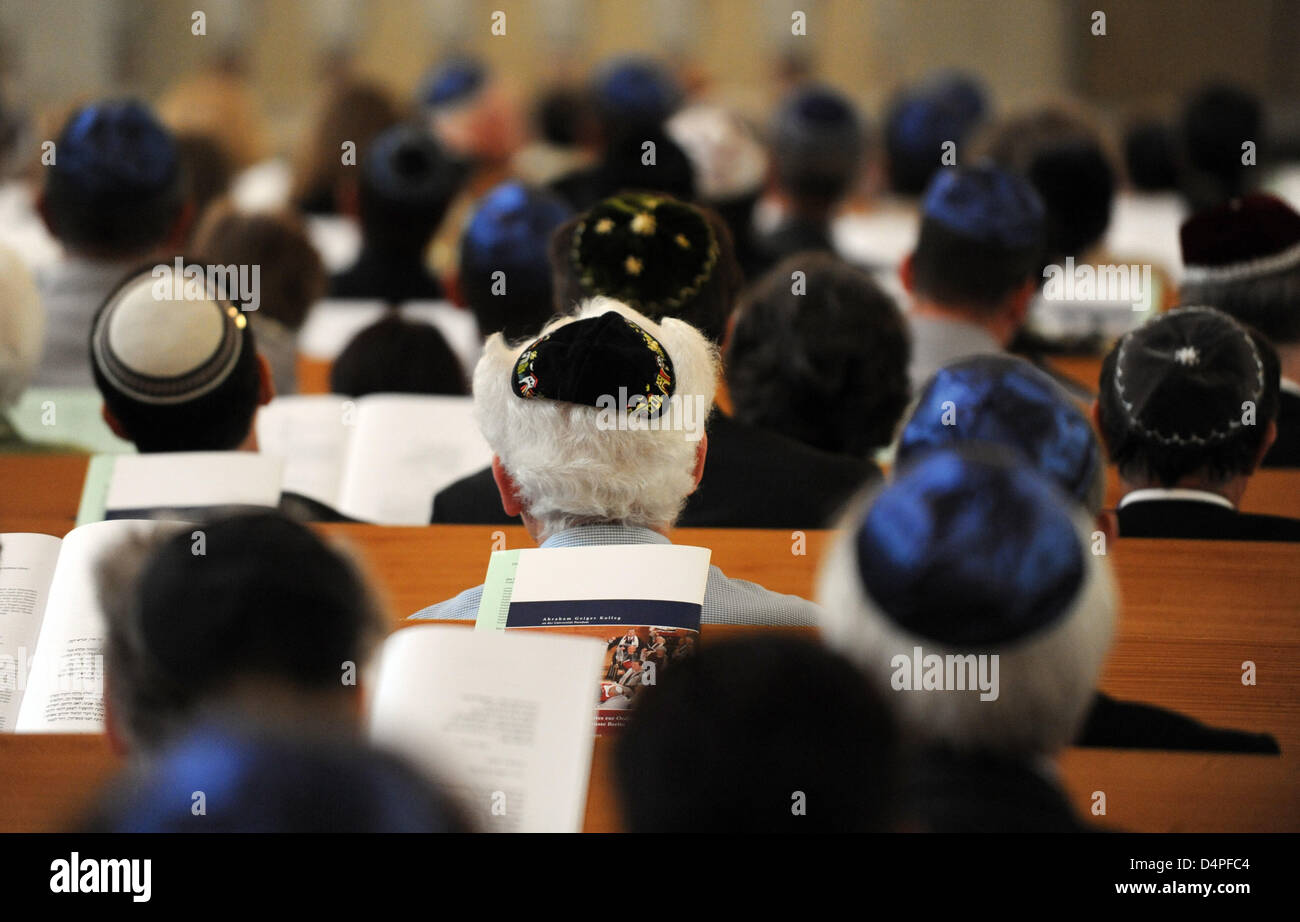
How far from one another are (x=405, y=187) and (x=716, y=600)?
300 centimetres

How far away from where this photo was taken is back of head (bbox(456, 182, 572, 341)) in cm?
374

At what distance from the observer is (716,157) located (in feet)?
18.1

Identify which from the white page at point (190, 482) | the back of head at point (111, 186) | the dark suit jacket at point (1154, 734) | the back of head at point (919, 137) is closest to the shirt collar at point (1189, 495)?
the dark suit jacket at point (1154, 734)

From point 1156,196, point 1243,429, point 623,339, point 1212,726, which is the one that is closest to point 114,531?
point 623,339

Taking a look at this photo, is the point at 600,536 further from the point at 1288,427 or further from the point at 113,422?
the point at 1288,427

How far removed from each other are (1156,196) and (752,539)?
6668mm

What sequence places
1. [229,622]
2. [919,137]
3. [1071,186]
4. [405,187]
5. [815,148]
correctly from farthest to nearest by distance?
1. [919,137]
2. [815,148]
3. [405,187]
4. [1071,186]
5. [229,622]

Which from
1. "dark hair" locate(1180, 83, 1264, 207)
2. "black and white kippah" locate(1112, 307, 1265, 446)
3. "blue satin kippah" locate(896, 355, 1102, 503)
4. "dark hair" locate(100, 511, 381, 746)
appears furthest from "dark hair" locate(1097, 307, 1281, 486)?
"dark hair" locate(1180, 83, 1264, 207)

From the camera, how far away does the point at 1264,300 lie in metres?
3.31

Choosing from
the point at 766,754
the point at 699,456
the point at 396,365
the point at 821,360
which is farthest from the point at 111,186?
the point at 766,754

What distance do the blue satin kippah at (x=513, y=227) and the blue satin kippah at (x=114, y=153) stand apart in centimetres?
84

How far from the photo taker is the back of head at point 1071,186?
4.60 m

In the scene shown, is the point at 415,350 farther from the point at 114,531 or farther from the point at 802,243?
the point at 802,243

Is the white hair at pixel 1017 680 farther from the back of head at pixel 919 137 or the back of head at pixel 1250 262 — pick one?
the back of head at pixel 919 137
